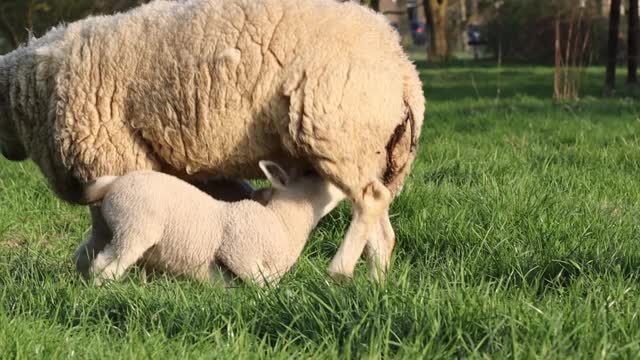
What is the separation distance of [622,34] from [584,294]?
24.0 metres

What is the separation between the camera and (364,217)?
159 inches

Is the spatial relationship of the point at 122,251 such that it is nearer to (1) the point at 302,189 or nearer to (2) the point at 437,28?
(1) the point at 302,189

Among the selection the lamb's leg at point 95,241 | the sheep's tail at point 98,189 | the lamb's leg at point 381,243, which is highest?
the sheep's tail at point 98,189

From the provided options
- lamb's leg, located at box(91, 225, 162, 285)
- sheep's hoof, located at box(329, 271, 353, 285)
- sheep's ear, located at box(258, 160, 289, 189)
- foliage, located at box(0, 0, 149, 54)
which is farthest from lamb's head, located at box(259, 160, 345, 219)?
foliage, located at box(0, 0, 149, 54)

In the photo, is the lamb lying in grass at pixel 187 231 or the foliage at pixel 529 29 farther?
the foliage at pixel 529 29

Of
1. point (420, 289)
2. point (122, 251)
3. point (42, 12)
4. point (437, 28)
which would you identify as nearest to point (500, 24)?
point (437, 28)

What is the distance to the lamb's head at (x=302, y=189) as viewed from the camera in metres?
3.99

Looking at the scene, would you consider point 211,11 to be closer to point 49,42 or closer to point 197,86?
point 197,86

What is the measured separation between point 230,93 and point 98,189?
0.65 metres

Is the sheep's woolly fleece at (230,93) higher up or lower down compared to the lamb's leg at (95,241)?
higher up

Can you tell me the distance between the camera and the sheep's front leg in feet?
13.0

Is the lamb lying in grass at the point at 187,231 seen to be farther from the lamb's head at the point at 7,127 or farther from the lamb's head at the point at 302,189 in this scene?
the lamb's head at the point at 7,127

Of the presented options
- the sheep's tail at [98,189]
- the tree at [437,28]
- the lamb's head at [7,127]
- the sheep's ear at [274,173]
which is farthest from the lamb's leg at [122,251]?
the tree at [437,28]

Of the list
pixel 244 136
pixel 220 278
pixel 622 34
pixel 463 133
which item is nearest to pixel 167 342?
pixel 220 278
